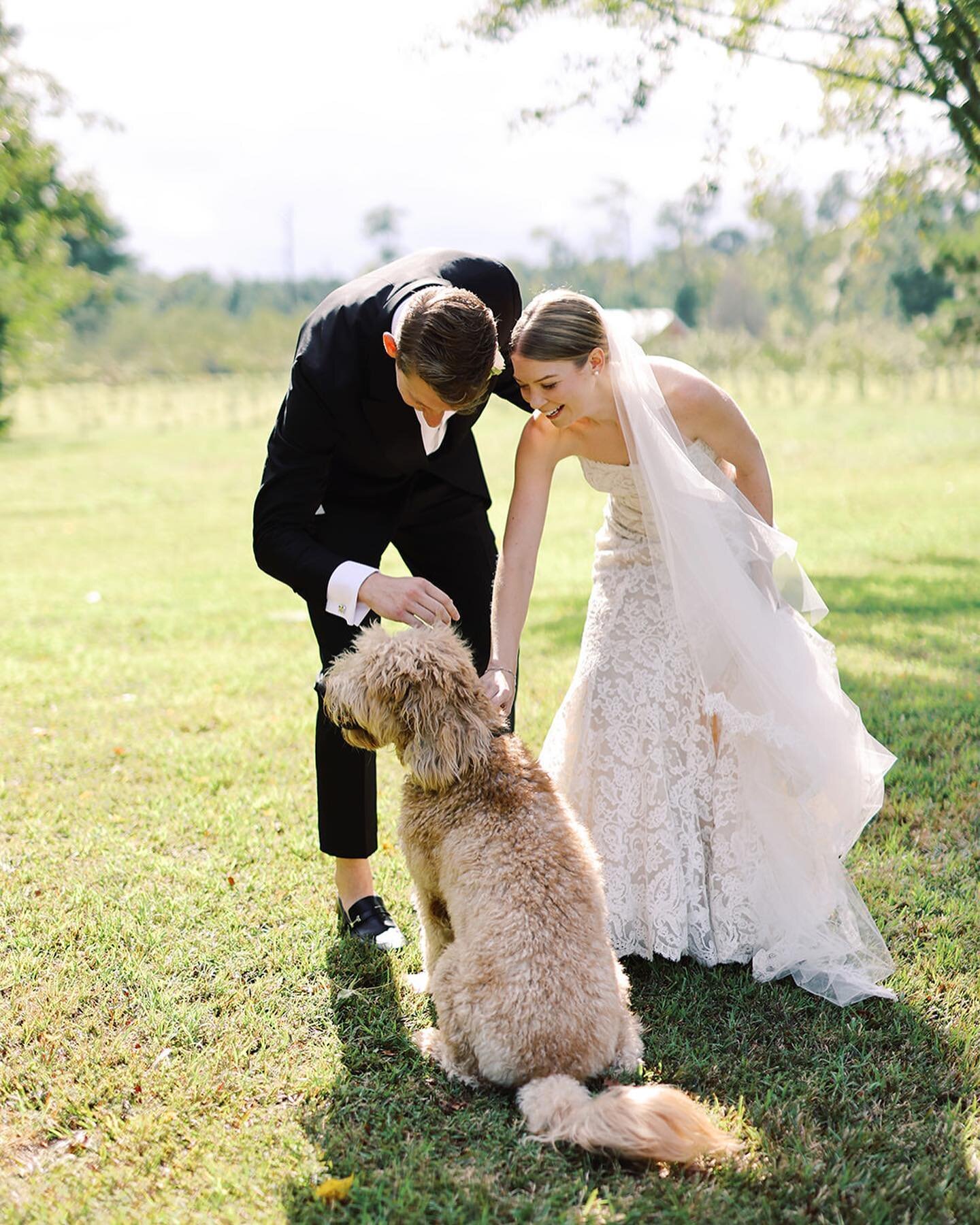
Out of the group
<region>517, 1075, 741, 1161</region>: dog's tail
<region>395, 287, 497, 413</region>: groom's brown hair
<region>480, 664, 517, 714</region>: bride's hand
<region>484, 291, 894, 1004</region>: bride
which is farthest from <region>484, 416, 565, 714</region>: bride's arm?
<region>517, 1075, 741, 1161</region>: dog's tail

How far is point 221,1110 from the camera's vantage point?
124 inches

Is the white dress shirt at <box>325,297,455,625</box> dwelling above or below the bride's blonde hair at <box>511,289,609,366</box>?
below

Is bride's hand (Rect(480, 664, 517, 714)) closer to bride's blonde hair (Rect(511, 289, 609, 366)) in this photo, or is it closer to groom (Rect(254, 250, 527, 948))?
groom (Rect(254, 250, 527, 948))

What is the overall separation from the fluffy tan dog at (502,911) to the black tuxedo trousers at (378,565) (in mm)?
567

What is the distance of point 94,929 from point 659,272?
212 feet

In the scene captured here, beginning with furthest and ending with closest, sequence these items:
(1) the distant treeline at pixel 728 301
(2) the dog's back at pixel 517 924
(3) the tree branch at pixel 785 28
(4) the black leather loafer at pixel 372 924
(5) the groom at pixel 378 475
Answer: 1. (1) the distant treeline at pixel 728 301
2. (3) the tree branch at pixel 785 28
3. (4) the black leather loafer at pixel 372 924
4. (5) the groom at pixel 378 475
5. (2) the dog's back at pixel 517 924

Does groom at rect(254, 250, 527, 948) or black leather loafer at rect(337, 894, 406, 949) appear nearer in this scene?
groom at rect(254, 250, 527, 948)

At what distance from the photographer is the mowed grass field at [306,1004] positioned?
2.79m

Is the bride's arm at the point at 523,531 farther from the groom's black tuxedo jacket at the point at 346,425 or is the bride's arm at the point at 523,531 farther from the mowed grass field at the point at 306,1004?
the mowed grass field at the point at 306,1004

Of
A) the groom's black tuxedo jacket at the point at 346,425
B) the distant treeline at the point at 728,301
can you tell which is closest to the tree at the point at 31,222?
the distant treeline at the point at 728,301

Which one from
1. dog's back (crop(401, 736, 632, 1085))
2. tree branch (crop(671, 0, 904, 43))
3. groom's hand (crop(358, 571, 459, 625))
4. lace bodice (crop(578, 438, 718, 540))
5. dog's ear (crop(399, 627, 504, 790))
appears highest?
tree branch (crop(671, 0, 904, 43))

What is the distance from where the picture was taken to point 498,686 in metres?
3.70

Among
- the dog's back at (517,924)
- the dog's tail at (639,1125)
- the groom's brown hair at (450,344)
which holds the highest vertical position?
the groom's brown hair at (450,344)

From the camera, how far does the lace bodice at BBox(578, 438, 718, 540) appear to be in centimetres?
401
